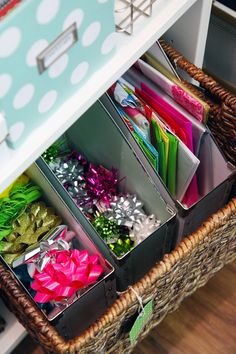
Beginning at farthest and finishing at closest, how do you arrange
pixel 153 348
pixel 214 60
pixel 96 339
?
pixel 214 60 → pixel 153 348 → pixel 96 339

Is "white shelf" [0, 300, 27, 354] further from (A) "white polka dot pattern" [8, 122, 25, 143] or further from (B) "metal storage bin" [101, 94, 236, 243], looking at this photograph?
(A) "white polka dot pattern" [8, 122, 25, 143]

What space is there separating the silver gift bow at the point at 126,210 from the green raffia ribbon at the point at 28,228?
0.35 ft

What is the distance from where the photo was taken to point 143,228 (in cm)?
107

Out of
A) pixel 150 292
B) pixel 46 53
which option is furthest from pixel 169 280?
pixel 46 53

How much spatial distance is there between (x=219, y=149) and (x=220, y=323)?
468 mm

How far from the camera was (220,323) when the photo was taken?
1333 millimetres

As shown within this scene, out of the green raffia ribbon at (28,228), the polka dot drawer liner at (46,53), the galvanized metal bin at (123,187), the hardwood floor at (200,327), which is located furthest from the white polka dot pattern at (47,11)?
the hardwood floor at (200,327)

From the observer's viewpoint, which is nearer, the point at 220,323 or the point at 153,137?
the point at 153,137

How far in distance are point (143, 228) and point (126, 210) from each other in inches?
2.0

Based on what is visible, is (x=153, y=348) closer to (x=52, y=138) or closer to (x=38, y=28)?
(x=52, y=138)

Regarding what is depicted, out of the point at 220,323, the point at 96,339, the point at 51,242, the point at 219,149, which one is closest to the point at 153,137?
the point at 219,149

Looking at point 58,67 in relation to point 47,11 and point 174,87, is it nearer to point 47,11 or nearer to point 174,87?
point 47,11

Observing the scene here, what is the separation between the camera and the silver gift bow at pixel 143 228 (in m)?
1.06

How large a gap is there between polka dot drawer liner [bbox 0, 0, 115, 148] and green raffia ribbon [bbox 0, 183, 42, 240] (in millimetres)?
312
